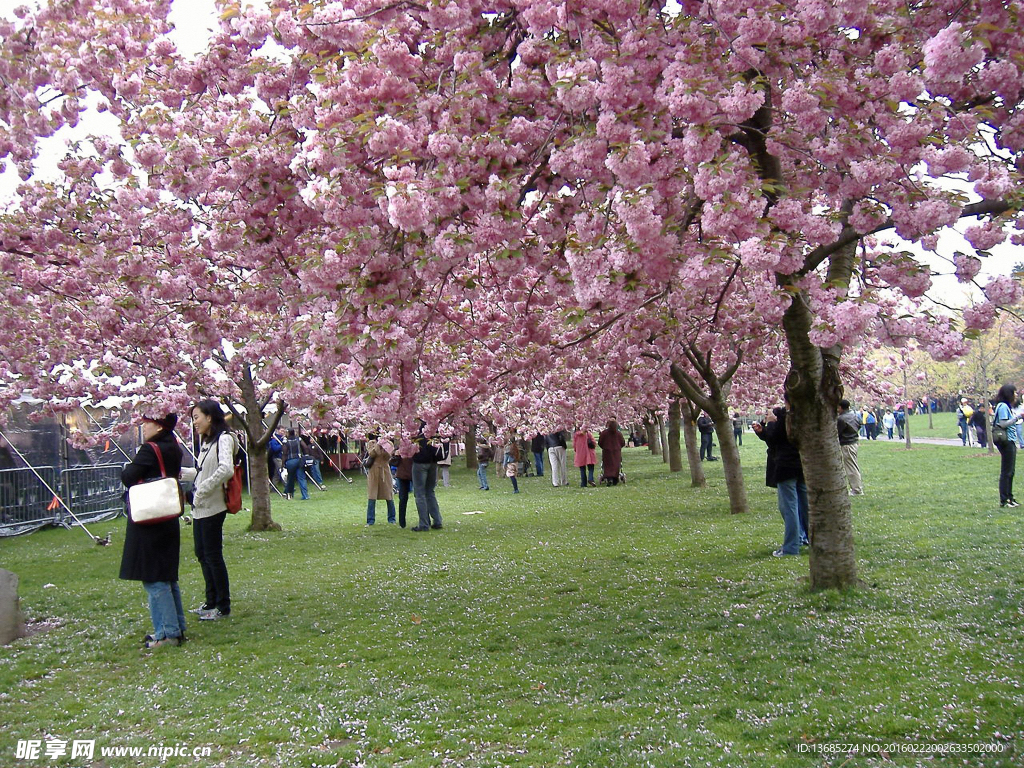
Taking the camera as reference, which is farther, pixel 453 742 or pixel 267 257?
pixel 267 257

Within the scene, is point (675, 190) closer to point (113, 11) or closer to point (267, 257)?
point (267, 257)

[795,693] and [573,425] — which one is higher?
[573,425]

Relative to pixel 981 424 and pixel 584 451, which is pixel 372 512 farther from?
pixel 981 424

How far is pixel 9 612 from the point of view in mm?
7293

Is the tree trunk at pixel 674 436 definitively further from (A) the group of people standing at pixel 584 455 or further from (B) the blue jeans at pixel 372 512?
(B) the blue jeans at pixel 372 512

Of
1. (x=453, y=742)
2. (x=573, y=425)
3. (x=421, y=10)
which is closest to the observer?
(x=453, y=742)

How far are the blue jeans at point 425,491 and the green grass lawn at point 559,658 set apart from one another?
10.1 ft

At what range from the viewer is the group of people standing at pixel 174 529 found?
663 centimetres

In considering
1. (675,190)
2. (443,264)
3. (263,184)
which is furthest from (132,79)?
(675,190)

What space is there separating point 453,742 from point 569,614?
3122 millimetres

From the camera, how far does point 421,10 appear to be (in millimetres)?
5863

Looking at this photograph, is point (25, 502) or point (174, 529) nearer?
point (174, 529)

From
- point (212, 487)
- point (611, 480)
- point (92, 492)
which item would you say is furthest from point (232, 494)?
point (611, 480)

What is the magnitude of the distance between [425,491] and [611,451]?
959 centimetres
